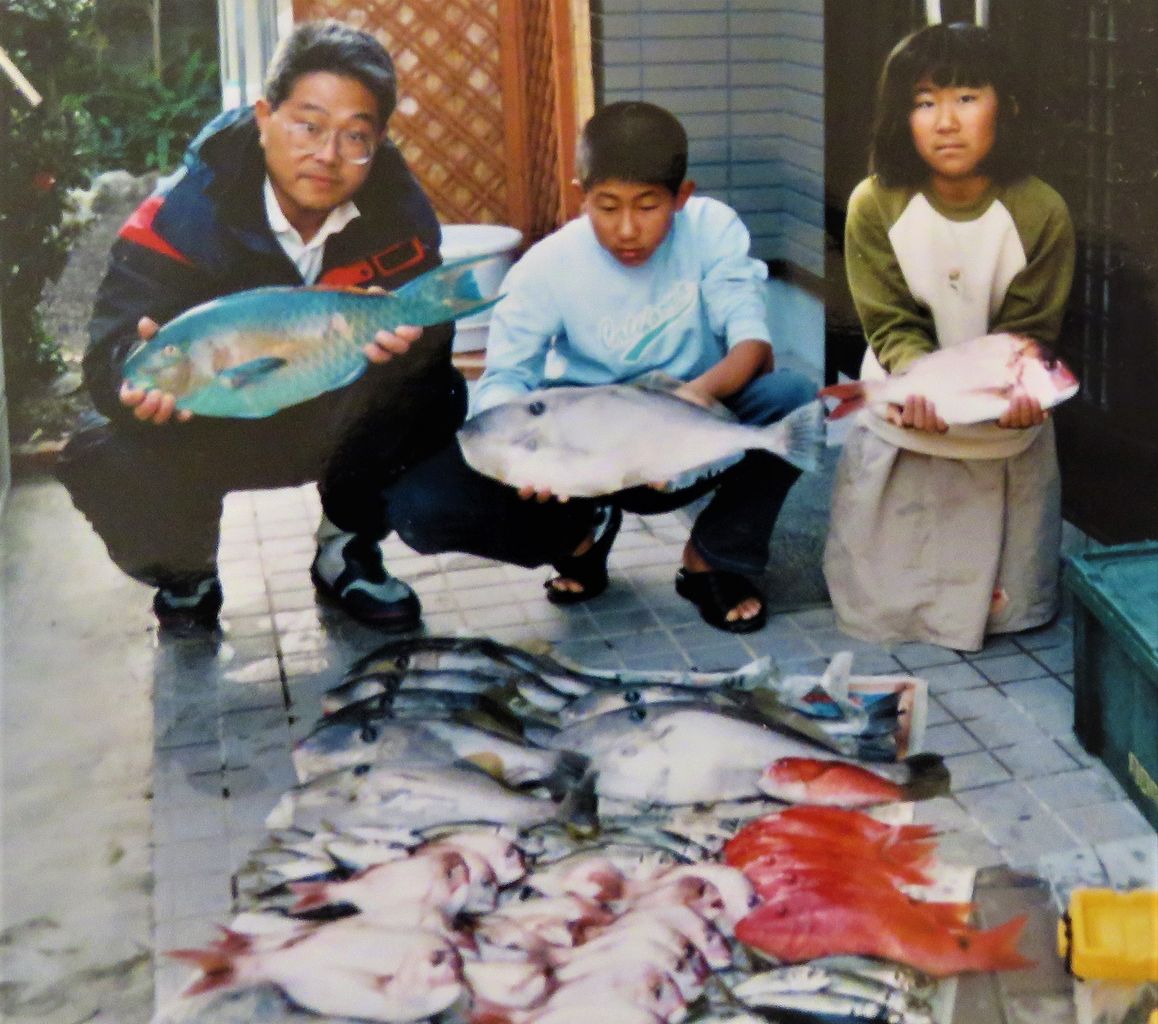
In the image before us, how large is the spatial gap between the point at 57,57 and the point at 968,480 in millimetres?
1680

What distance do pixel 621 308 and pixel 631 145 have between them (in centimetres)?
28

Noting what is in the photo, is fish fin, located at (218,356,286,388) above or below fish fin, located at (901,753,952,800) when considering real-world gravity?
above

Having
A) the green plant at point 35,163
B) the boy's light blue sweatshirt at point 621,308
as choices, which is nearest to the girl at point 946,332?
the boy's light blue sweatshirt at point 621,308

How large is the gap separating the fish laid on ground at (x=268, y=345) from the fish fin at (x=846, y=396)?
2.43ft

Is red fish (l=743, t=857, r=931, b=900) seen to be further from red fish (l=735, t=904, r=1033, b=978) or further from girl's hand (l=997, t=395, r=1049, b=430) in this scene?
girl's hand (l=997, t=395, r=1049, b=430)

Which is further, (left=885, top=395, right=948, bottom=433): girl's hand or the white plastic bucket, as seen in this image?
(left=885, top=395, right=948, bottom=433): girl's hand

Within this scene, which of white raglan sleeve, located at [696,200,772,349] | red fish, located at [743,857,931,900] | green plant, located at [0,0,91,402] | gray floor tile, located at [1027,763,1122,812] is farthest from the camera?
white raglan sleeve, located at [696,200,772,349]

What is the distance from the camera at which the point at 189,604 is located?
2.55 metres

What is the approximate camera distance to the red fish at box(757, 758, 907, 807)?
7.06ft

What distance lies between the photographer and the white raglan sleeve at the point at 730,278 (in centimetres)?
247

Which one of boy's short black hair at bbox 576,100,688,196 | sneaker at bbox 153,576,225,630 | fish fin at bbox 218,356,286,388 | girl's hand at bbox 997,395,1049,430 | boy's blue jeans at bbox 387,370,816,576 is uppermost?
boy's short black hair at bbox 576,100,688,196

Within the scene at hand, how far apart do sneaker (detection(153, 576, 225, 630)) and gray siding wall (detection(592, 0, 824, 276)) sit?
1.09 m

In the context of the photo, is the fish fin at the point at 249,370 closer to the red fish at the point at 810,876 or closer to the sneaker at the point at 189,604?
the sneaker at the point at 189,604

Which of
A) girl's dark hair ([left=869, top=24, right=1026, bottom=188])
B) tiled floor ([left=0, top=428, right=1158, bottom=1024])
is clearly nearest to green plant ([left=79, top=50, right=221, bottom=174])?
tiled floor ([left=0, top=428, right=1158, bottom=1024])
